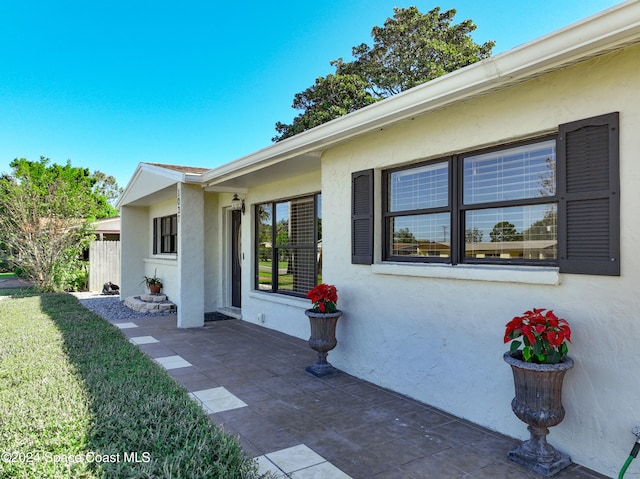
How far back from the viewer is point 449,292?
3.97 m

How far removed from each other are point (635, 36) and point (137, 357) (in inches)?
240

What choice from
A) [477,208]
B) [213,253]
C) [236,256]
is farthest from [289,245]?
[477,208]

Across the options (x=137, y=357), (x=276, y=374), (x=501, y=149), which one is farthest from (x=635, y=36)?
(x=137, y=357)

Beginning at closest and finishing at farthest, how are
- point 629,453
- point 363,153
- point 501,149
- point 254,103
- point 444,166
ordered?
1. point 629,453
2. point 501,149
3. point 444,166
4. point 363,153
5. point 254,103

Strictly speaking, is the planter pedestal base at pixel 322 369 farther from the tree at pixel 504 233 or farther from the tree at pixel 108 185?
the tree at pixel 108 185

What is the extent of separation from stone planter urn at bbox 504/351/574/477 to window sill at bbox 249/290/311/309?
4099 mm

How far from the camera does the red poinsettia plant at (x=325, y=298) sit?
5059mm

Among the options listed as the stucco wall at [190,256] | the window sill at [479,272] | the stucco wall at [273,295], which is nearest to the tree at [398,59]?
the stucco wall at [273,295]

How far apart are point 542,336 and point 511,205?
4.16 ft

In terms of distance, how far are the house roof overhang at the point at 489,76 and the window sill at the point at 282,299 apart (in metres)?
2.43

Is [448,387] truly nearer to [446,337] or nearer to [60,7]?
[446,337]

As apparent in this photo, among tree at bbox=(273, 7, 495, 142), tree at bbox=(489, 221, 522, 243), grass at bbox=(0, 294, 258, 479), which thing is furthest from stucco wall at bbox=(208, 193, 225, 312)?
tree at bbox=(273, 7, 495, 142)

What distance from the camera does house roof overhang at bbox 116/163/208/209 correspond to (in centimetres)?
835

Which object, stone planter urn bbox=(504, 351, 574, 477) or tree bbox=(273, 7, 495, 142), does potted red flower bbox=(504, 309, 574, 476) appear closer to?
stone planter urn bbox=(504, 351, 574, 477)
